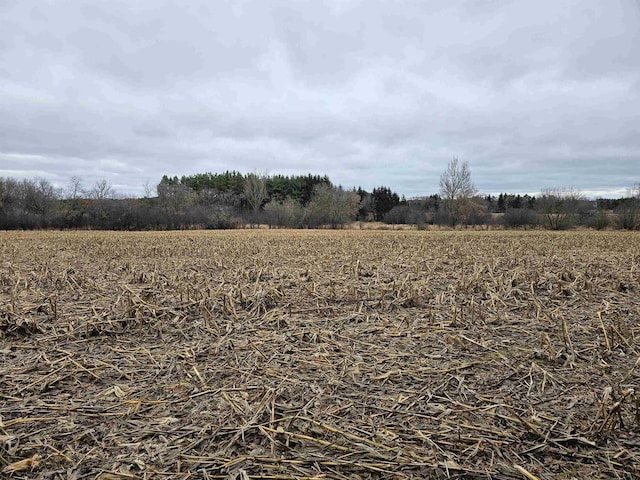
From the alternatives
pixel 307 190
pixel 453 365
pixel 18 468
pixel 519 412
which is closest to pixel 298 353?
pixel 453 365

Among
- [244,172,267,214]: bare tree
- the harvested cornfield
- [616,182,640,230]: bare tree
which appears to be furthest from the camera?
[244,172,267,214]: bare tree

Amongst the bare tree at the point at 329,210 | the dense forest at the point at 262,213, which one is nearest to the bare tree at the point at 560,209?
the dense forest at the point at 262,213

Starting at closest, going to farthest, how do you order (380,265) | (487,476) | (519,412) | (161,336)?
(487,476) < (519,412) < (161,336) < (380,265)

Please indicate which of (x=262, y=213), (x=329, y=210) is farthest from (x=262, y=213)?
(x=329, y=210)

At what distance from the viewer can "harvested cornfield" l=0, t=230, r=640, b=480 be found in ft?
7.46

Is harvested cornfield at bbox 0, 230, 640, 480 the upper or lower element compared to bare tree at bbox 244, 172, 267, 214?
lower

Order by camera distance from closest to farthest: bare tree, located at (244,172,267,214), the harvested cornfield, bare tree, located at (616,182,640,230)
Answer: the harvested cornfield
bare tree, located at (616,182,640,230)
bare tree, located at (244,172,267,214)

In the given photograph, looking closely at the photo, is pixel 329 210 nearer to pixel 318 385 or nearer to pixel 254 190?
pixel 254 190

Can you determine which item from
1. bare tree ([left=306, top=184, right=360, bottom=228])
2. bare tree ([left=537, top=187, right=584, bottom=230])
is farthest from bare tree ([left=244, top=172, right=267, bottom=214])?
bare tree ([left=537, top=187, right=584, bottom=230])

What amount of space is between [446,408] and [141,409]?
2.27 m

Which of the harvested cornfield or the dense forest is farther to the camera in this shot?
the dense forest

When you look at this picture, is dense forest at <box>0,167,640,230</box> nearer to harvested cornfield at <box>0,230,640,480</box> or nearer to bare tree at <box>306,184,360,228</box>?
bare tree at <box>306,184,360,228</box>

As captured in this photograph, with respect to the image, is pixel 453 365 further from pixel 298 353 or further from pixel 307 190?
pixel 307 190

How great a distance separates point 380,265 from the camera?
9.82 meters
